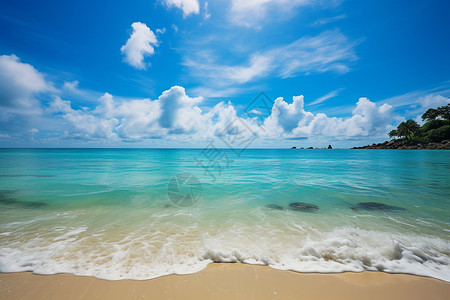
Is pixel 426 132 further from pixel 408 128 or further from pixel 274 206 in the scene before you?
pixel 274 206

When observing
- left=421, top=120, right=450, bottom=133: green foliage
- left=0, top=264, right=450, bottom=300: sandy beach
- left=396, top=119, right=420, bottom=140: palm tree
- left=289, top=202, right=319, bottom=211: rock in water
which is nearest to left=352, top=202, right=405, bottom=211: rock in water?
left=289, top=202, right=319, bottom=211: rock in water

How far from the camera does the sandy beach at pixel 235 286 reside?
11.1 feet

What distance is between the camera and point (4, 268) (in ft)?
13.5

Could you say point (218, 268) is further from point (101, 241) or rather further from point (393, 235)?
point (393, 235)

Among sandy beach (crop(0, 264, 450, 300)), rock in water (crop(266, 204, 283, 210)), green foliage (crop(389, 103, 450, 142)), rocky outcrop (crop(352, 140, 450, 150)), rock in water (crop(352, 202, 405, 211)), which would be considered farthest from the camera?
green foliage (crop(389, 103, 450, 142))

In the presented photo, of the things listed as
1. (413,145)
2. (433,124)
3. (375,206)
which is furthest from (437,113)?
(375,206)

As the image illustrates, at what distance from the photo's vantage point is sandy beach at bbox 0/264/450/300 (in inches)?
133

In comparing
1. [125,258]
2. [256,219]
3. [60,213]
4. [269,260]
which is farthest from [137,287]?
[60,213]

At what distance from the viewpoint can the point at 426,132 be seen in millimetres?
98875

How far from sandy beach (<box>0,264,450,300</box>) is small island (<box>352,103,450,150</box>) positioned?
127 meters

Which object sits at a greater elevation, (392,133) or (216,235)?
(392,133)

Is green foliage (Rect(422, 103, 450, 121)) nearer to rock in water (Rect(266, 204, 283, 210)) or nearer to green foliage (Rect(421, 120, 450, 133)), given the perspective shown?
green foliage (Rect(421, 120, 450, 133))

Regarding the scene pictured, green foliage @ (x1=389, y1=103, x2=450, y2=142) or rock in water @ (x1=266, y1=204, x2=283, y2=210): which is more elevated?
green foliage @ (x1=389, y1=103, x2=450, y2=142)

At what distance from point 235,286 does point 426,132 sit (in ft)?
495
